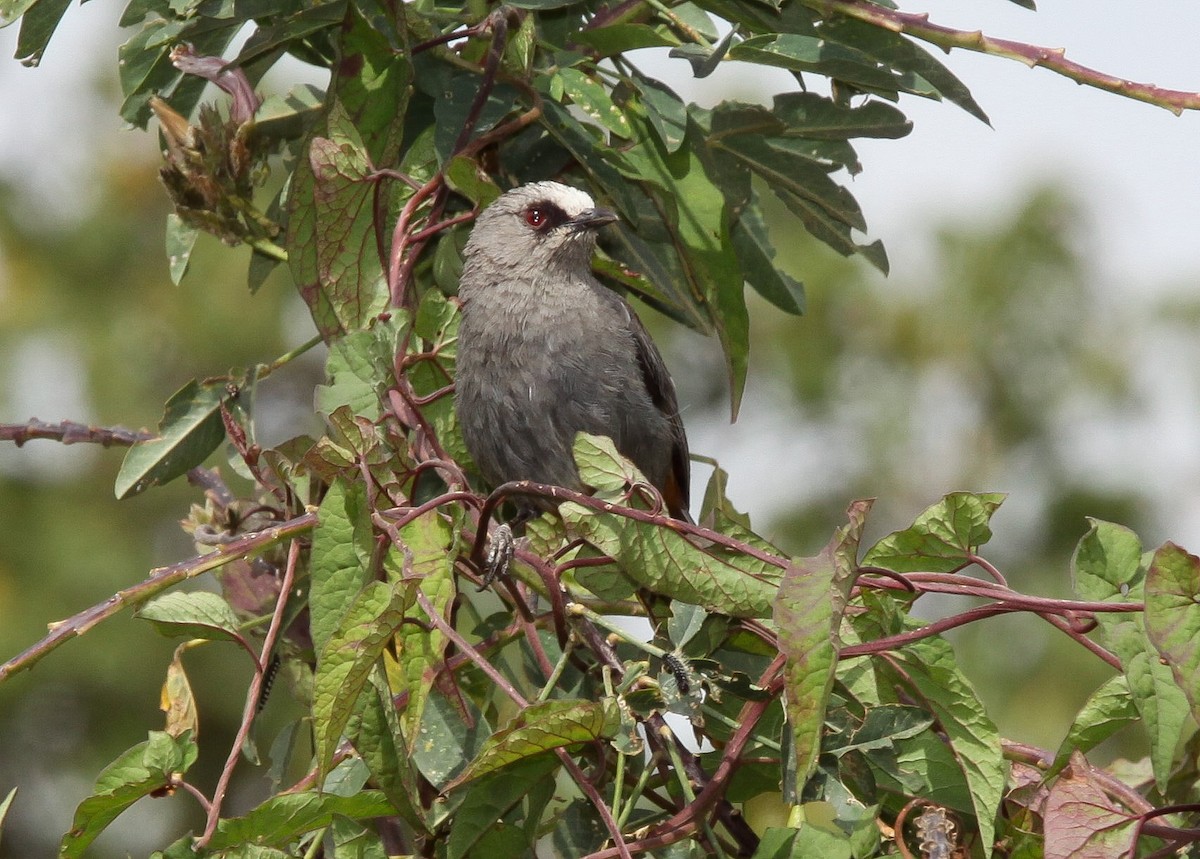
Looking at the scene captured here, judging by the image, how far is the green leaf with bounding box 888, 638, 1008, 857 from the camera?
8.01 ft

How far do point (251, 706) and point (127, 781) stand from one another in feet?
0.93

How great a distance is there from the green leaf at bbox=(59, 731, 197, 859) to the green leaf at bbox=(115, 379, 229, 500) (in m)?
1.02

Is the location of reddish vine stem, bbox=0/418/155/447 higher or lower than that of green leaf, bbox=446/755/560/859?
higher

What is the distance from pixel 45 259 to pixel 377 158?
988 centimetres

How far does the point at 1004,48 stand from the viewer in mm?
2908

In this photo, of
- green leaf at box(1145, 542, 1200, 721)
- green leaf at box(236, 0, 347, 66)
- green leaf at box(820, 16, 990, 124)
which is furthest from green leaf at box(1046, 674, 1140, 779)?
green leaf at box(236, 0, 347, 66)

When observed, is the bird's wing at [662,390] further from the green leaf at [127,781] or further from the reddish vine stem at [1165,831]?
the reddish vine stem at [1165,831]

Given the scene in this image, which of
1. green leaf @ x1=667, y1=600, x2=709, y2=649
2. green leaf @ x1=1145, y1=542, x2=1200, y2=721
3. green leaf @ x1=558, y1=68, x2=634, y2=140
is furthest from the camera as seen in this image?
green leaf @ x1=558, y1=68, x2=634, y2=140

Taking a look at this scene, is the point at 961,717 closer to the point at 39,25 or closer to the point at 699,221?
the point at 699,221

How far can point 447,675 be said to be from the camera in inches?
106

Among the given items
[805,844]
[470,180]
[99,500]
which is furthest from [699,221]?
[99,500]

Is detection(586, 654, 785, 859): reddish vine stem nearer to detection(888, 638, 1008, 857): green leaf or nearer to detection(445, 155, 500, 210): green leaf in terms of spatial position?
detection(888, 638, 1008, 857): green leaf

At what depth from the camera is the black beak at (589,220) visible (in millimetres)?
4220

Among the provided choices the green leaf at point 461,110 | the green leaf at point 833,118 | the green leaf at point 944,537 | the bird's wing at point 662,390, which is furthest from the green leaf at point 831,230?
the green leaf at point 944,537
